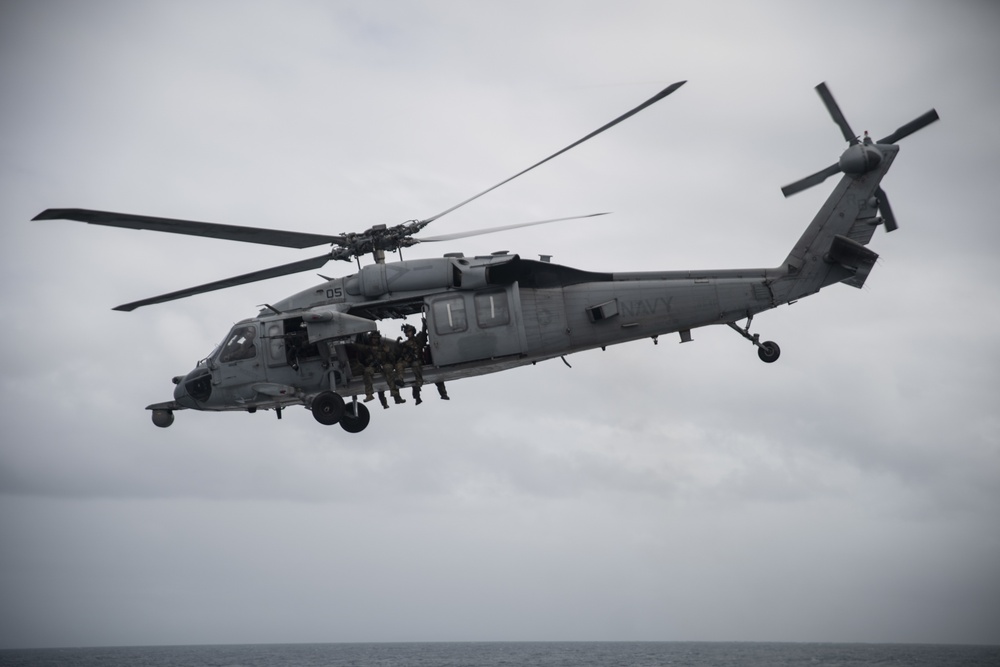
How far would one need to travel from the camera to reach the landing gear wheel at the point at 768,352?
2422 cm

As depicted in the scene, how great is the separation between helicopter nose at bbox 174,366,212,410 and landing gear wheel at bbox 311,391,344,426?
3570 mm

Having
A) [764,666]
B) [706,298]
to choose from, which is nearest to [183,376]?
[706,298]

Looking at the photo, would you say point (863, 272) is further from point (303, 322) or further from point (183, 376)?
point (183, 376)

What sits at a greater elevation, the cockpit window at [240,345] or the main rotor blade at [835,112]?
the main rotor blade at [835,112]

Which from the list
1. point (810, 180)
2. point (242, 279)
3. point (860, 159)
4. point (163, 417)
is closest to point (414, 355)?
point (242, 279)

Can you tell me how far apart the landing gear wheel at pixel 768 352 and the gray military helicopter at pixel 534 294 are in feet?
0.09

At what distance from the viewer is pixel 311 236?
78.1 feet

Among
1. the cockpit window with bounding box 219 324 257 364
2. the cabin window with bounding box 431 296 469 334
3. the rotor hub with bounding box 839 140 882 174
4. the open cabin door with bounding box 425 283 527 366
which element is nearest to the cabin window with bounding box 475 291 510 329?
the open cabin door with bounding box 425 283 527 366

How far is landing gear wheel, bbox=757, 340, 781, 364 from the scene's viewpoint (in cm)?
2422

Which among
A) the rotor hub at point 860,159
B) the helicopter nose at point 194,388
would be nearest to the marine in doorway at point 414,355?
the helicopter nose at point 194,388

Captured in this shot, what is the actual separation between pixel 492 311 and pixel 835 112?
10.4 meters

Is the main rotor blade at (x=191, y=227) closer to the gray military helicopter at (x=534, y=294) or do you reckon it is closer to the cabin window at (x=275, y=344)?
the gray military helicopter at (x=534, y=294)

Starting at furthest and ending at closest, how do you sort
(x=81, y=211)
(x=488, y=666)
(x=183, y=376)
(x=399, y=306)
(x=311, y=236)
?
(x=488, y=666) < (x=183, y=376) < (x=399, y=306) < (x=311, y=236) < (x=81, y=211)

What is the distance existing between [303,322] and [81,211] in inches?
259
